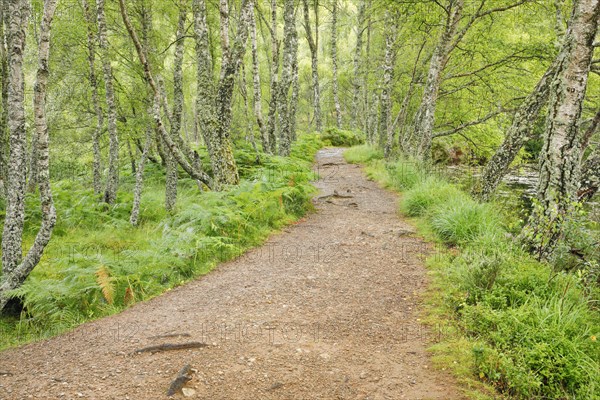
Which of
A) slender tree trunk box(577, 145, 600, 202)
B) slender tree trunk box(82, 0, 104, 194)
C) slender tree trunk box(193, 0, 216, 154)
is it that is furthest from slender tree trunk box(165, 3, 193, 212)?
slender tree trunk box(577, 145, 600, 202)

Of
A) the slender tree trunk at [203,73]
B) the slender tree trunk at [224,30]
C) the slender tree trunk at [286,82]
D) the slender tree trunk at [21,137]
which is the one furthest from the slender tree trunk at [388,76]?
the slender tree trunk at [21,137]

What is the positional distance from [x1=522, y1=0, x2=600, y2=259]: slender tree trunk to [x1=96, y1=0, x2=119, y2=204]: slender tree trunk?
10.00m

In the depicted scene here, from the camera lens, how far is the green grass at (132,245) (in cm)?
550

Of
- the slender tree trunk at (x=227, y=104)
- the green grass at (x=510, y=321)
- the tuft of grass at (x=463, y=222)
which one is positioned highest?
the slender tree trunk at (x=227, y=104)

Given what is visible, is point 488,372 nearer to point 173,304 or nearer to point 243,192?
point 173,304

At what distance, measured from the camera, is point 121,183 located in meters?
18.4

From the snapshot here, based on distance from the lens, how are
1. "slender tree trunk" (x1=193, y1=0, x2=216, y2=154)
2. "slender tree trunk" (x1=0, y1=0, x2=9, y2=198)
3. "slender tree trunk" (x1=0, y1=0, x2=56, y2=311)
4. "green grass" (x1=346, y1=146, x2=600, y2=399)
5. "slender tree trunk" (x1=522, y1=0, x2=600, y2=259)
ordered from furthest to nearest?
1. "slender tree trunk" (x1=0, y1=0, x2=9, y2=198)
2. "slender tree trunk" (x1=193, y1=0, x2=216, y2=154)
3. "slender tree trunk" (x1=0, y1=0, x2=56, y2=311)
4. "slender tree trunk" (x1=522, y1=0, x2=600, y2=259)
5. "green grass" (x1=346, y1=146, x2=600, y2=399)

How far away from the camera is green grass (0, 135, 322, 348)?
550 centimetres

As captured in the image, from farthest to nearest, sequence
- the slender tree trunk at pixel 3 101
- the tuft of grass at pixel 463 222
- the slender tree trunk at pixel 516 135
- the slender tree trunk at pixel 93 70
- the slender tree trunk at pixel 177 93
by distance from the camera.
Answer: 1. the slender tree trunk at pixel 93 70
2. the slender tree trunk at pixel 177 93
3. the slender tree trunk at pixel 3 101
4. the slender tree trunk at pixel 516 135
5. the tuft of grass at pixel 463 222

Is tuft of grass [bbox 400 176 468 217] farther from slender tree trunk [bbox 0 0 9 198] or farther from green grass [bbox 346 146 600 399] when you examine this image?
slender tree trunk [bbox 0 0 9 198]

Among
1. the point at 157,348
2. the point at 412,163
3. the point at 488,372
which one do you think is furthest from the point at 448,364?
the point at 412,163

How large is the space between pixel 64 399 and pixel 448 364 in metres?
3.35

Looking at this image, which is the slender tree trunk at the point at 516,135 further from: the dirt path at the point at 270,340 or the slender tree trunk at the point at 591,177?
the dirt path at the point at 270,340

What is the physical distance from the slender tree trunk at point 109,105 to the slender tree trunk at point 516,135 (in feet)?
32.1
